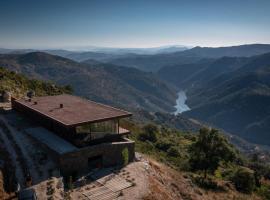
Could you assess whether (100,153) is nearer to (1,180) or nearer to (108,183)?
(108,183)

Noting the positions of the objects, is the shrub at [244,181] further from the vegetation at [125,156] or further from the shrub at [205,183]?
the vegetation at [125,156]

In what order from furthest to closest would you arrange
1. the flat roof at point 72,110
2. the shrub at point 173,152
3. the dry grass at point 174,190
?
the shrub at point 173,152
the flat roof at point 72,110
the dry grass at point 174,190

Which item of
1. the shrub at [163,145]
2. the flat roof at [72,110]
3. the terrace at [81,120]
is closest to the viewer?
the terrace at [81,120]

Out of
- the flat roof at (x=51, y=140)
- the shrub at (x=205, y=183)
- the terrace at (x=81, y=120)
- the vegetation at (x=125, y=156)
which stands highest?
the terrace at (x=81, y=120)

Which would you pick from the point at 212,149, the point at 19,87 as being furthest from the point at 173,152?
the point at 19,87

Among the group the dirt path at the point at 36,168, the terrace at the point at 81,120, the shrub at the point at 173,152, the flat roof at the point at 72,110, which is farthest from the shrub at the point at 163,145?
the dirt path at the point at 36,168

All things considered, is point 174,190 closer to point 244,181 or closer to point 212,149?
point 212,149
